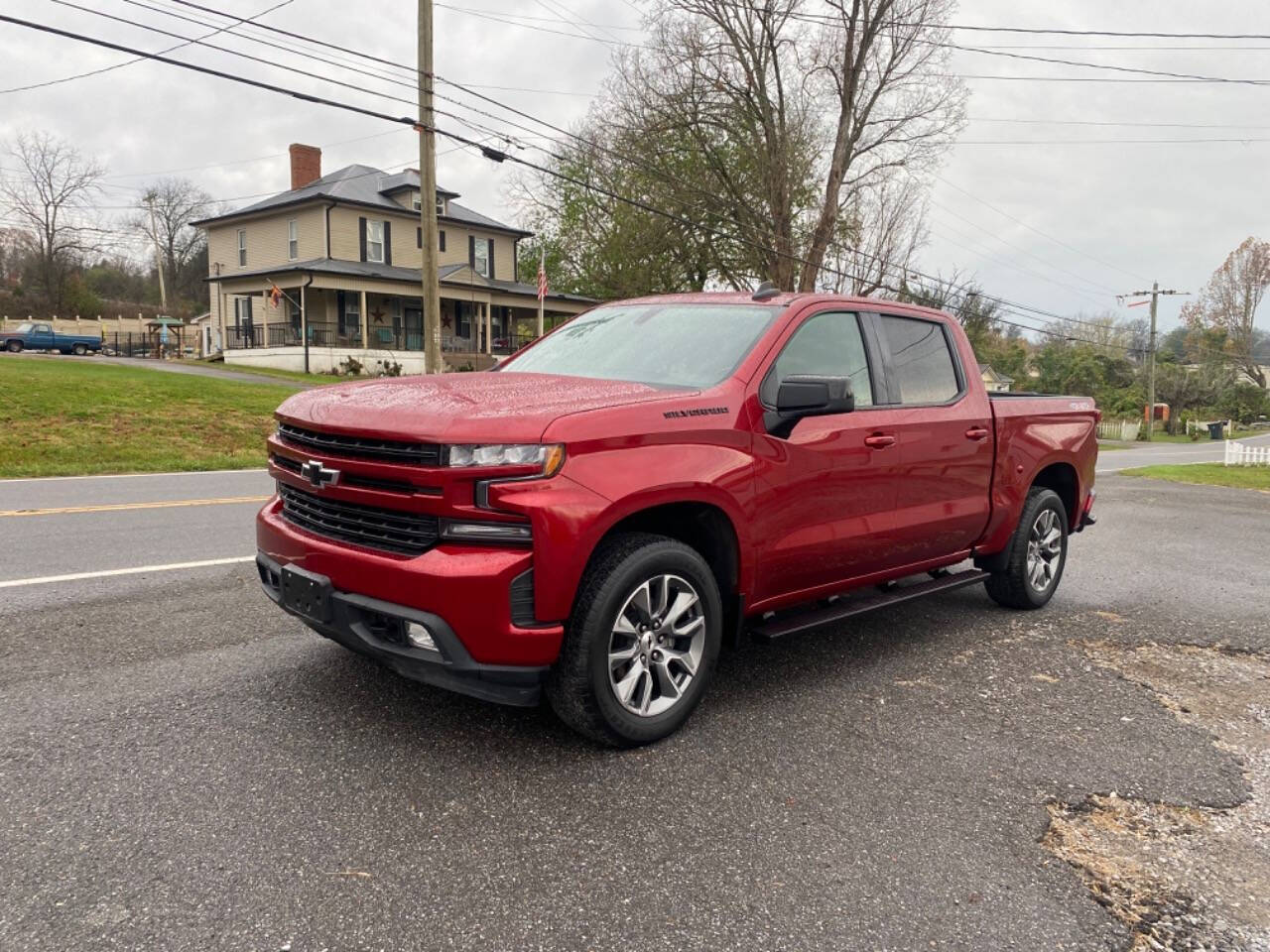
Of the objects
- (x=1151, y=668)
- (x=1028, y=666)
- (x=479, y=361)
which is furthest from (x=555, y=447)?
(x=479, y=361)

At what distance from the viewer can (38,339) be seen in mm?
41906

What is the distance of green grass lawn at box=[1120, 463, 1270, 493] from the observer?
57.7 feet

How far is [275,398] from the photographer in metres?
19.3

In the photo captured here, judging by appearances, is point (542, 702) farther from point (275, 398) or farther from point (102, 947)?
point (275, 398)

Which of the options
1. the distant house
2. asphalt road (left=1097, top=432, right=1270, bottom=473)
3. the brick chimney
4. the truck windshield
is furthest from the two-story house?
the distant house

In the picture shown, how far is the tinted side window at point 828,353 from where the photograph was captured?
4.15m

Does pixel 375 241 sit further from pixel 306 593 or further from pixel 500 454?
pixel 500 454

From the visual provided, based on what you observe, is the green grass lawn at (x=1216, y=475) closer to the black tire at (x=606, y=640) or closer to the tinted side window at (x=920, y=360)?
the tinted side window at (x=920, y=360)

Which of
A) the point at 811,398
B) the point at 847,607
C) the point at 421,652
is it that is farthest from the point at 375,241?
the point at 421,652

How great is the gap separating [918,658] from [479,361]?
3427 cm

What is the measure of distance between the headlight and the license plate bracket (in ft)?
2.56

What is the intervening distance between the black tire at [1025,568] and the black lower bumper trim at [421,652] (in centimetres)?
362

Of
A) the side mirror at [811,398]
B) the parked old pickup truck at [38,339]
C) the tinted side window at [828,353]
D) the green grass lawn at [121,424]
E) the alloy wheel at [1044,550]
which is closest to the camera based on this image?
the side mirror at [811,398]

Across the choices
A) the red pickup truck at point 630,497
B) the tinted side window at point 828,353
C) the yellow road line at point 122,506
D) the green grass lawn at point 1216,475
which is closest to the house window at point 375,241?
the green grass lawn at point 1216,475
